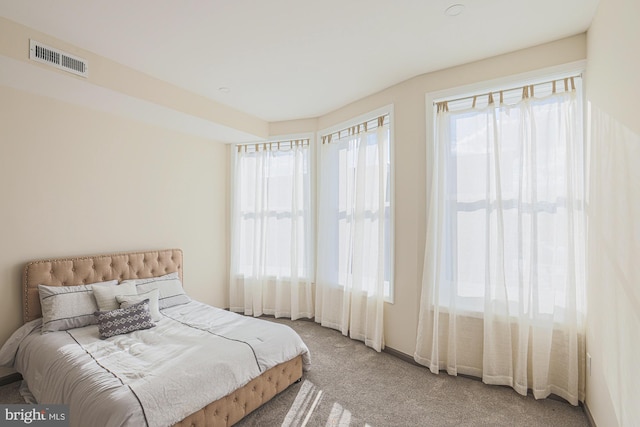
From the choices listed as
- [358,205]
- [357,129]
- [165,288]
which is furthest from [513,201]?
[165,288]

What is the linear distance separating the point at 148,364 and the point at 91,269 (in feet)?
5.28

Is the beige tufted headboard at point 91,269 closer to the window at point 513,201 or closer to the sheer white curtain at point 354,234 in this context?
the sheer white curtain at point 354,234

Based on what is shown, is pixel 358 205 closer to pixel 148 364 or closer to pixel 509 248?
pixel 509 248

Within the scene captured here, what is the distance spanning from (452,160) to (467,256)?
0.90 meters

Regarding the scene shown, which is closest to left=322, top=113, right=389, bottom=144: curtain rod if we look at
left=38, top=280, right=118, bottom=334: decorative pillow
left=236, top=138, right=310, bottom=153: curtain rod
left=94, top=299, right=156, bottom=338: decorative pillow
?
left=236, top=138, right=310, bottom=153: curtain rod

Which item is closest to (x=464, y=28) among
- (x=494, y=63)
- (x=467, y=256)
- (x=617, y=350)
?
(x=494, y=63)

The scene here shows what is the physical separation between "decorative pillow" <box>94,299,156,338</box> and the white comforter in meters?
0.06

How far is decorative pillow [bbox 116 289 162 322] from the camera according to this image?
113 inches

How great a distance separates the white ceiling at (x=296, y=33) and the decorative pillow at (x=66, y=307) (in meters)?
2.13

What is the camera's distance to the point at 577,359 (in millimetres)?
2359

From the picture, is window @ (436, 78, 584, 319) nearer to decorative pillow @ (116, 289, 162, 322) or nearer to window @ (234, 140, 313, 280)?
window @ (234, 140, 313, 280)

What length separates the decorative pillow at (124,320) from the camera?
8.44 feet

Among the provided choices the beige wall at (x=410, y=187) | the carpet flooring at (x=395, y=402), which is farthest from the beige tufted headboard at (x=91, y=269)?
the beige wall at (x=410, y=187)

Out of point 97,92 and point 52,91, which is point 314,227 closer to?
point 97,92
